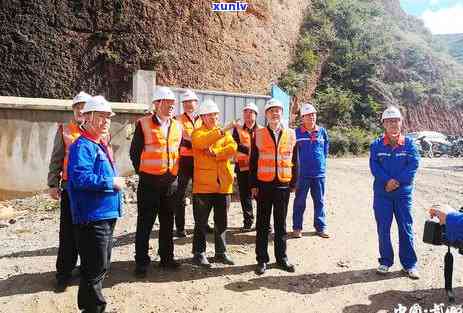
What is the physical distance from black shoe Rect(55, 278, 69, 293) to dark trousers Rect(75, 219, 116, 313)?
936 millimetres

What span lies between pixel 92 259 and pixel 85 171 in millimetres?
753

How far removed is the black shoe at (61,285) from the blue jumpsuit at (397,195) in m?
3.55

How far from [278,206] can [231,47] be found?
1536 cm

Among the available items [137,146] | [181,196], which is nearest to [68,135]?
[137,146]

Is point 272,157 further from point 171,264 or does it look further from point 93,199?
point 93,199

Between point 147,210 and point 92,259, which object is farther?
point 147,210

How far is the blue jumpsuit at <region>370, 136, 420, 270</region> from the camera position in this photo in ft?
16.6

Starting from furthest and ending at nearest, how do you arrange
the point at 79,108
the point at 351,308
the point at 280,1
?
the point at 280,1
the point at 79,108
the point at 351,308

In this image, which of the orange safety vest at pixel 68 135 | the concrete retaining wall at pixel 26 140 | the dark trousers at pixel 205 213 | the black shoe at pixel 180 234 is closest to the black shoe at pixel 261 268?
the dark trousers at pixel 205 213

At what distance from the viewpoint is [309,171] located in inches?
260

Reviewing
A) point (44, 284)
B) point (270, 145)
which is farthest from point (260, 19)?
point (44, 284)

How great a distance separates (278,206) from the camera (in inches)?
205

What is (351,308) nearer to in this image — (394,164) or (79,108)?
(394,164)

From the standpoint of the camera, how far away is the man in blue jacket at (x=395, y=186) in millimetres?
5031
